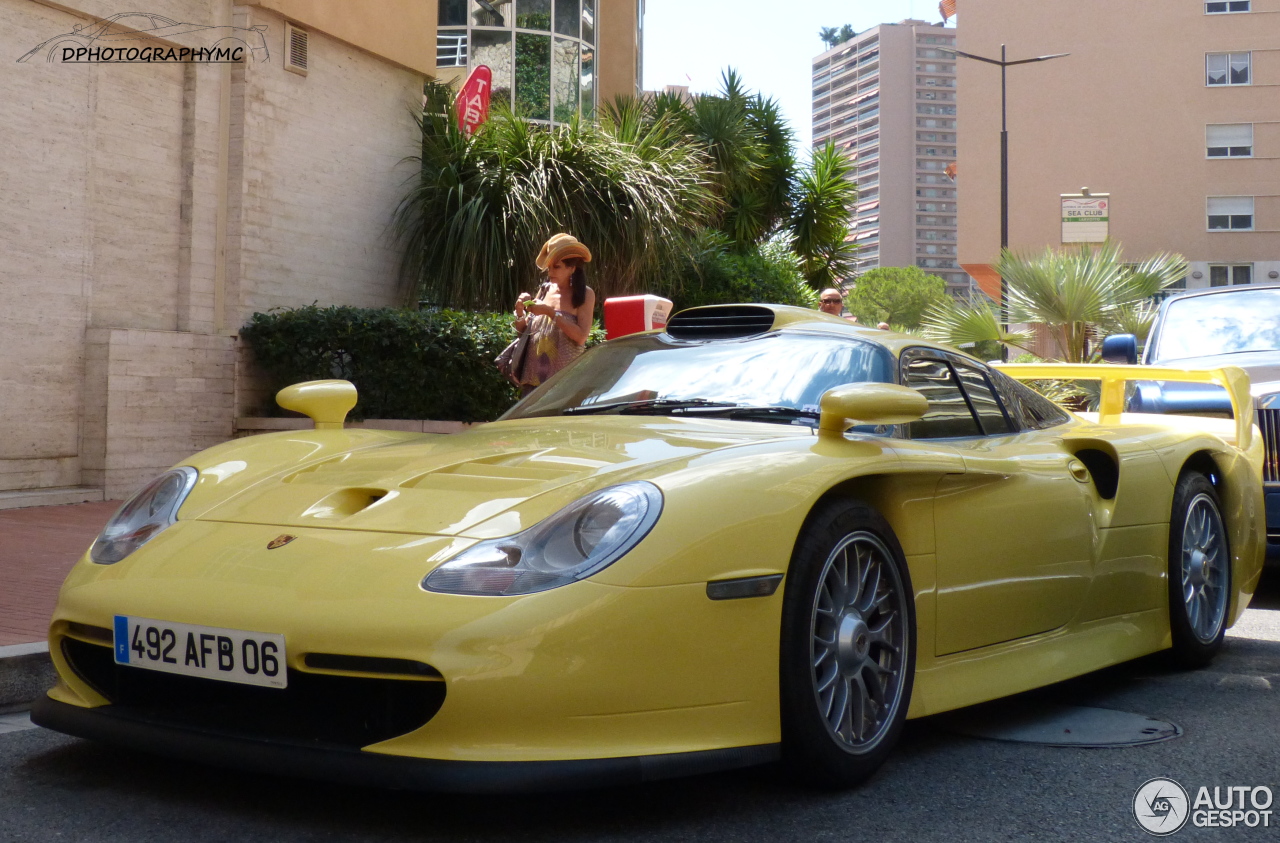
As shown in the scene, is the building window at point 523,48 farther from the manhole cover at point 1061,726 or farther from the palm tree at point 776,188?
the manhole cover at point 1061,726

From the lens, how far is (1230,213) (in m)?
44.2

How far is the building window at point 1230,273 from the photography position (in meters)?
43.6

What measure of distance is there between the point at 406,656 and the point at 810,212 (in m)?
22.6

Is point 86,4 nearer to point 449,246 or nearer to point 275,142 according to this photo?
point 275,142

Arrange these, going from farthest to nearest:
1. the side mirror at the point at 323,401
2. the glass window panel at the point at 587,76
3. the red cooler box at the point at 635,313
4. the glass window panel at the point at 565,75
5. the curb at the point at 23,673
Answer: the glass window panel at the point at 587,76 → the glass window panel at the point at 565,75 → the red cooler box at the point at 635,313 → the side mirror at the point at 323,401 → the curb at the point at 23,673

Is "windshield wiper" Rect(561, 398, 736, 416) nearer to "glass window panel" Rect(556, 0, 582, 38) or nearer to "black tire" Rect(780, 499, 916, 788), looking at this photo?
"black tire" Rect(780, 499, 916, 788)

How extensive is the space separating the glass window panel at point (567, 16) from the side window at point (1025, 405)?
716 inches

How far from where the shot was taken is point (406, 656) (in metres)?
2.46

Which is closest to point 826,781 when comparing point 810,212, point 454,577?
point 454,577

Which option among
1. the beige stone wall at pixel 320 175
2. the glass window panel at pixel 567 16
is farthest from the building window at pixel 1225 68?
the beige stone wall at pixel 320 175

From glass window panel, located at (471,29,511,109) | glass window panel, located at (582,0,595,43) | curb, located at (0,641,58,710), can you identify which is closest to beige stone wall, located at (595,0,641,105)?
glass window panel, located at (582,0,595,43)

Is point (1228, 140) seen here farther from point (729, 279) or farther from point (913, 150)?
point (913, 150)

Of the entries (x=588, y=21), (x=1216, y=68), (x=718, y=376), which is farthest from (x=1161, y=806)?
(x=1216, y=68)

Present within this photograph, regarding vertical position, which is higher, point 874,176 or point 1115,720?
point 874,176
